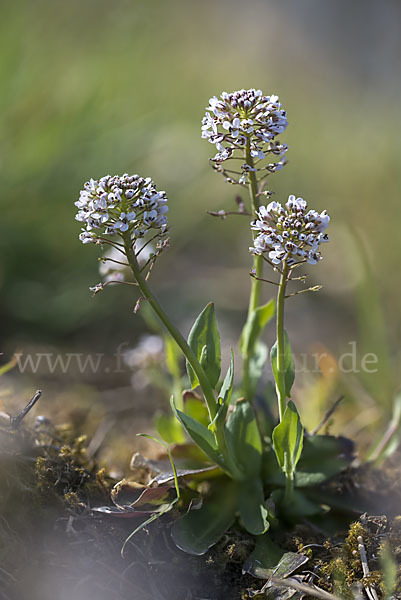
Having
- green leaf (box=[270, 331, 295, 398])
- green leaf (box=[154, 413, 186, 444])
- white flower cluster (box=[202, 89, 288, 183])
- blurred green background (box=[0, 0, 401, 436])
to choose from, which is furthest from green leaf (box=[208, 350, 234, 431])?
blurred green background (box=[0, 0, 401, 436])

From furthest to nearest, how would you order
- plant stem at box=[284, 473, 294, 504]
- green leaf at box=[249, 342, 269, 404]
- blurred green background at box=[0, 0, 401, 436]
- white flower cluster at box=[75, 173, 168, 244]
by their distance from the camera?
blurred green background at box=[0, 0, 401, 436], green leaf at box=[249, 342, 269, 404], plant stem at box=[284, 473, 294, 504], white flower cluster at box=[75, 173, 168, 244]

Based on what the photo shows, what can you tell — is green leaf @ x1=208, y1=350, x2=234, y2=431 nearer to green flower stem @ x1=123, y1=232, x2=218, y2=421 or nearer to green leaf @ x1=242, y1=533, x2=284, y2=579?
green flower stem @ x1=123, y1=232, x2=218, y2=421

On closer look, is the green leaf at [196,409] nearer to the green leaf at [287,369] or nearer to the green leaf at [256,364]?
the green leaf at [256,364]

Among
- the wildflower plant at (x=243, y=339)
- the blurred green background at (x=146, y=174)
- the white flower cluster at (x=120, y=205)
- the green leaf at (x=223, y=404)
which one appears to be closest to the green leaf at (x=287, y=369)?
the wildflower plant at (x=243, y=339)

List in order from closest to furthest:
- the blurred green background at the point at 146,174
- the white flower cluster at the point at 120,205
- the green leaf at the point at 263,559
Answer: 1. the white flower cluster at the point at 120,205
2. the green leaf at the point at 263,559
3. the blurred green background at the point at 146,174

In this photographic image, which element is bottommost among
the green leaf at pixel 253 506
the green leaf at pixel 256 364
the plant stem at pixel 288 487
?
the green leaf at pixel 253 506

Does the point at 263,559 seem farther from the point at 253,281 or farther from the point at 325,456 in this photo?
the point at 253,281

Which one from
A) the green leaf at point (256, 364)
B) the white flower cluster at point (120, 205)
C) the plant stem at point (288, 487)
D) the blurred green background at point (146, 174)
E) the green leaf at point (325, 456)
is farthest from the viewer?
the blurred green background at point (146, 174)
